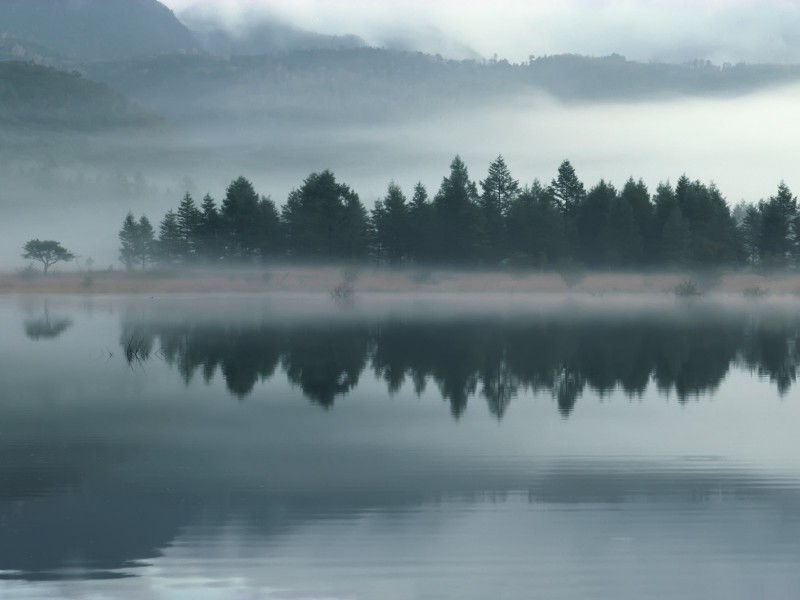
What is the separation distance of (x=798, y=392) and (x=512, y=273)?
77004 millimetres

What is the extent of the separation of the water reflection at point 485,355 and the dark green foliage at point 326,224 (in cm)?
5504

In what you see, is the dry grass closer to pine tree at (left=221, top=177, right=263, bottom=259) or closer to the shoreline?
the shoreline

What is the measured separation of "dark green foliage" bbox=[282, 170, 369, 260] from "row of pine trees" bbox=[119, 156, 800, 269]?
0.11 meters

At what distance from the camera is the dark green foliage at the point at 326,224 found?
348 feet

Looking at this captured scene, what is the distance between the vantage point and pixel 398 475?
52.7ft

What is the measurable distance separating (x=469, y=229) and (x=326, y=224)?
13742mm

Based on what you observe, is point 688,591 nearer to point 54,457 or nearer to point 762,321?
point 54,457

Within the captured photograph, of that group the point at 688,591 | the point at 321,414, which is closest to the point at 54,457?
the point at 321,414

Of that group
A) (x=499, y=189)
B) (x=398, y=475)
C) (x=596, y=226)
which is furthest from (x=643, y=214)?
(x=398, y=475)

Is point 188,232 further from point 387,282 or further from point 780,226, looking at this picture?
point 780,226

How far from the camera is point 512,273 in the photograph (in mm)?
102875

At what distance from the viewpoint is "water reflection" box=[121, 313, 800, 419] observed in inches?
1055

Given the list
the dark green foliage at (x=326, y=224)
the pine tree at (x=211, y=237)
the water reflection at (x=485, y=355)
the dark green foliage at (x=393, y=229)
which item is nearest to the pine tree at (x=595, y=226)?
the dark green foliage at (x=393, y=229)

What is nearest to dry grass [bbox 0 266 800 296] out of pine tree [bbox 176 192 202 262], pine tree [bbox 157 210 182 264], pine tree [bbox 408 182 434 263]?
pine tree [bbox 408 182 434 263]
